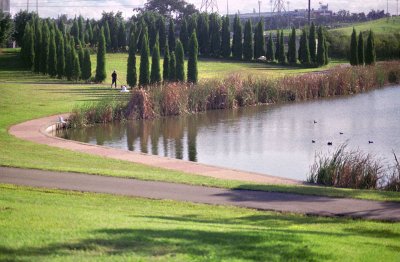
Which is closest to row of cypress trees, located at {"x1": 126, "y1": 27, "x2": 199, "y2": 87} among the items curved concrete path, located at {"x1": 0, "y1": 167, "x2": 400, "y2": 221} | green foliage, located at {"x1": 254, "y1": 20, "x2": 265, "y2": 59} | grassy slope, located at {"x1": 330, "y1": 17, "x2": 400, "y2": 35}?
green foliage, located at {"x1": 254, "y1": 20, "x2": 265, "y2": 59}

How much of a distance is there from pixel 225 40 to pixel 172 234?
73040 millimetres

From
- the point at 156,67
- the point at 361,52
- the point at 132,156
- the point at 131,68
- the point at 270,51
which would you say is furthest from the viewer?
the point at 270,51

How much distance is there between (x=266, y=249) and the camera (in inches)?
330

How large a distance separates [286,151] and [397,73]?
38.8 meters

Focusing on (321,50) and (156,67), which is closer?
(156,67)

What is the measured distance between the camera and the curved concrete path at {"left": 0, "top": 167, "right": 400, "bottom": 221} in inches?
530

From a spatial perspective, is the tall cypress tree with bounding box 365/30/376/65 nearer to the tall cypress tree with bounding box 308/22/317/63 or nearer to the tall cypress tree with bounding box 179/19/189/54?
the tall cypress tree with bounding box 308/22/317/63

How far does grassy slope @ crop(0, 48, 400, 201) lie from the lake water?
4.39 meters

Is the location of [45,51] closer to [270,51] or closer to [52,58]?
[52,58]

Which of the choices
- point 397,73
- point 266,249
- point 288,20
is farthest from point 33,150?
point 288,20

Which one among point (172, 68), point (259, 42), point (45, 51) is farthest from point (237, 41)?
point (172, 68)

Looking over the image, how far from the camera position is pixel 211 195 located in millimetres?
14891

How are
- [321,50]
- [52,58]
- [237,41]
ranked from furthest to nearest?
1. [237,41]
2. [321,50]
3. [52,58]

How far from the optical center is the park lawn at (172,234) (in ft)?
25.4
